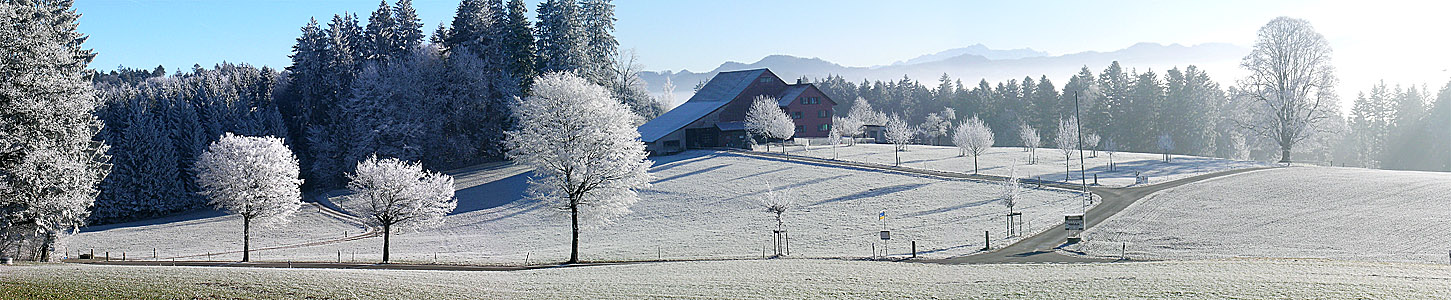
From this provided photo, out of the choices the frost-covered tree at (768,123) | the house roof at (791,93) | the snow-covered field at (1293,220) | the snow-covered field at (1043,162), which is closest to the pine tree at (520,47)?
the frost-covered tree at (768,123)

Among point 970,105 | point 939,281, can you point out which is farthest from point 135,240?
point 970,105

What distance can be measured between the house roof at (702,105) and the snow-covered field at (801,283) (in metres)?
52.5

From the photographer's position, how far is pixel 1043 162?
78.8 m

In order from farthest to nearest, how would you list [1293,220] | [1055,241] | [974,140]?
[974,140] → [1293,220] → [1055,241]

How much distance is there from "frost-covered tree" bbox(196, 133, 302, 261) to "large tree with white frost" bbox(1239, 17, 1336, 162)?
77.1 meters

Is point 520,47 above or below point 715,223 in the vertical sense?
above

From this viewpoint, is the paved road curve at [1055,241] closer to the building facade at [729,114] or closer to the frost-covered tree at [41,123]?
the frost-covered tree at [41,123]

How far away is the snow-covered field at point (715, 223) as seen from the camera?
140 ft

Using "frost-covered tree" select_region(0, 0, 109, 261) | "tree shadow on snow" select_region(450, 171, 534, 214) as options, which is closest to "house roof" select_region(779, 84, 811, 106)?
"tree shadow on snow" select_region(450, 171, 534, 214)

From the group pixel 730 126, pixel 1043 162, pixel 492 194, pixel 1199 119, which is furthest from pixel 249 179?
pixel 1199 119

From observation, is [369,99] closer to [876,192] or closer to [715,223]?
[715,223]

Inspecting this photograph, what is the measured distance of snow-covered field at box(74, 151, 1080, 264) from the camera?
42.6 m

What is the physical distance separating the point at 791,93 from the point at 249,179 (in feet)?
208

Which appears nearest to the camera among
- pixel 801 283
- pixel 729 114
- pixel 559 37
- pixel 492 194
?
pixel 801 283
